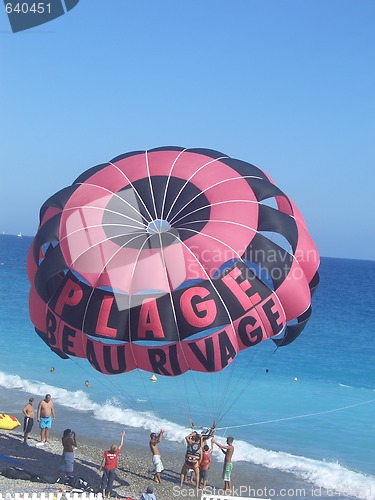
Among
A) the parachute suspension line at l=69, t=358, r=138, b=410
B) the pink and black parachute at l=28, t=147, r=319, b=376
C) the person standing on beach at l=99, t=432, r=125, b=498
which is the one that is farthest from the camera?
the parachute suspension line at l=69, t=358, r=138, b=410

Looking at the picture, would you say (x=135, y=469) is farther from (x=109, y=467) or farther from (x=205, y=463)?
(x=109, y=467)

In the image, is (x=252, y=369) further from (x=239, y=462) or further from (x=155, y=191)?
(x=155, y=191)

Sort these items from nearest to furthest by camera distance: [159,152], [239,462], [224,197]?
[224,197]
[159,152]
[239,462]

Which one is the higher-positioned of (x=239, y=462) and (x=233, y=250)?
(x=233, y=250)

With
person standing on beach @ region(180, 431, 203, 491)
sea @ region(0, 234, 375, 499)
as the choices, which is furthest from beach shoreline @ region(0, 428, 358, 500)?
person standing on beach @ region(180, 431, 203, 491)

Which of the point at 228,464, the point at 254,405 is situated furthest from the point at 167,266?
the point at 254,405

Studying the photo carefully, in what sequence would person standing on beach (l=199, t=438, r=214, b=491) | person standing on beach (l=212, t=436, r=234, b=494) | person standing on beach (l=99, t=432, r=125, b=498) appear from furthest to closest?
person standing on beach (l=212, t=436, r=234, b=494)
person standing on beach (l=199, t=438, r=214, b=491)
person standing on beach (l=99, t=432, r=125, b=498)

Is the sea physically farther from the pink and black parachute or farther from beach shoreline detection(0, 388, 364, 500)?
the pink and black parachute

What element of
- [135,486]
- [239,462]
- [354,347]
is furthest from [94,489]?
[354,347]
